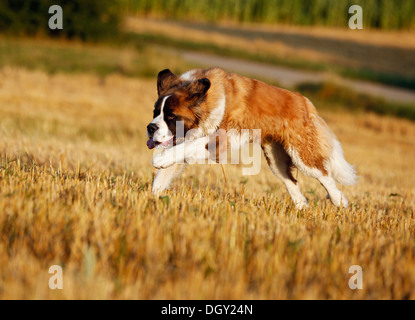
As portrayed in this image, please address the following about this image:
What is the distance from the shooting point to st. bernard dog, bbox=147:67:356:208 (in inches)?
168

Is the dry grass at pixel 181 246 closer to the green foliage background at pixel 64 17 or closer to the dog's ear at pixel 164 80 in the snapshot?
the dog's ear at pixel 164 80

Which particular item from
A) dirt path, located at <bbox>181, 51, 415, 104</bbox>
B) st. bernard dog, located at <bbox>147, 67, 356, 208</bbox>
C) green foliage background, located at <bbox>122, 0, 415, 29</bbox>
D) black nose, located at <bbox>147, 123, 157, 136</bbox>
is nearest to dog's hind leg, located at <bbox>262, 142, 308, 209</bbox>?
st. bernard dog, located at <bbox>147, 67, 356, 208</bbox>

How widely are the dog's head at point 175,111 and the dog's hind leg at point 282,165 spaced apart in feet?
3.54

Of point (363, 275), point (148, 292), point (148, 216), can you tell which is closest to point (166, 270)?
point (148, 292)

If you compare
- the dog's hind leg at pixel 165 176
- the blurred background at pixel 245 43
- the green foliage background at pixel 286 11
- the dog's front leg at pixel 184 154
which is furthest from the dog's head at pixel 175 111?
the green foliage background at pixel 286 11

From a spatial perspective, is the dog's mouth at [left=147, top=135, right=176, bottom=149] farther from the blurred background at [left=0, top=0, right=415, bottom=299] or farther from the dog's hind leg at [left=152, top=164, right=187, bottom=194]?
the blurred background at [left=0, top=0, right=415, bottom=299]

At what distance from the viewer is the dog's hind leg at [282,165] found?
5055 mm

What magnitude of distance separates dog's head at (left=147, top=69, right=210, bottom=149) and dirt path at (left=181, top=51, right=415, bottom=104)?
1571 cm

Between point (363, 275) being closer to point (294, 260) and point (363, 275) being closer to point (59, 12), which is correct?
point (294, 260)

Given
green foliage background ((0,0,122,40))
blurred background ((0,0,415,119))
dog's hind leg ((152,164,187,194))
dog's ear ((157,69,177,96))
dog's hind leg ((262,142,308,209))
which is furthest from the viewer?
green foliage background ((0,0,122,40))

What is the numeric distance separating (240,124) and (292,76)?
20.1 meters

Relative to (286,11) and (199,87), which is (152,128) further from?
(286,11)

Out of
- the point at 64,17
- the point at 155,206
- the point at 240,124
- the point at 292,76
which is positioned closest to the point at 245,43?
the point at 292,76

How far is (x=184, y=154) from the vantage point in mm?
4246
